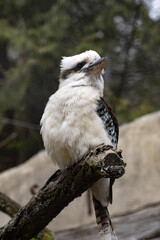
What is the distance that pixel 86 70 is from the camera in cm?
208

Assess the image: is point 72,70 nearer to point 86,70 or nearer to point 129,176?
point 86,70

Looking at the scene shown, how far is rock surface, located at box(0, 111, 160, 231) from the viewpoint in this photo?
12.5 feet

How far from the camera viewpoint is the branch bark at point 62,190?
4.39 ft

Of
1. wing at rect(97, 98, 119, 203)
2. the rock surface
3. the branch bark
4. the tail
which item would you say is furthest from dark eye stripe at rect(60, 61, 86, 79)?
the rock surface

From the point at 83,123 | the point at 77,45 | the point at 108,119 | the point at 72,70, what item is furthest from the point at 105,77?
the point at 83,123

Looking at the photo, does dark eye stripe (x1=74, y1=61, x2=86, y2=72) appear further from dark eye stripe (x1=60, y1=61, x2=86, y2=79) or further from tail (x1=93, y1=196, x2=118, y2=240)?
tail (x1=93, y1=196, x2=118, y2=240)

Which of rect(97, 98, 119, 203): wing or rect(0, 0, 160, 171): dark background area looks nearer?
rect(97, 98, 119, 203): wing

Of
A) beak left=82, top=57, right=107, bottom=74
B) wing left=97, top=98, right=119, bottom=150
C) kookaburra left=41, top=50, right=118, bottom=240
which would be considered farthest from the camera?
beak left=82, top=57, right=107, bottom=74

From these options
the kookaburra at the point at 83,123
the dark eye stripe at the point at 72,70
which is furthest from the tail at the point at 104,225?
the dark eye stripe at the point at 72,70

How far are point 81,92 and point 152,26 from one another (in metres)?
1.51

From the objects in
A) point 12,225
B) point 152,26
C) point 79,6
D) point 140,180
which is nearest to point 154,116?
point 140,180

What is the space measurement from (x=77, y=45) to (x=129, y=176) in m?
1.36

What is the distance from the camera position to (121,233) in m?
3.15

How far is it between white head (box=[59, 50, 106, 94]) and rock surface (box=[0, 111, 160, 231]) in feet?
6.47
